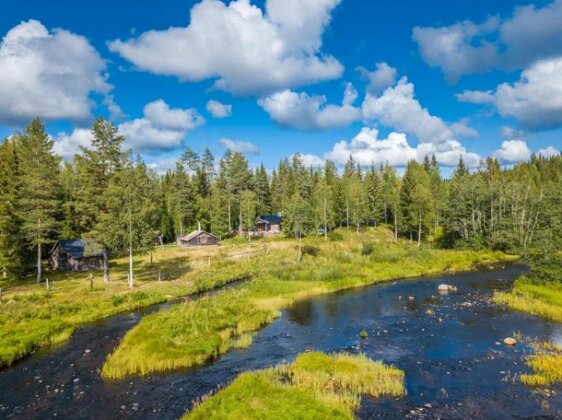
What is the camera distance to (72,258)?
213 feet

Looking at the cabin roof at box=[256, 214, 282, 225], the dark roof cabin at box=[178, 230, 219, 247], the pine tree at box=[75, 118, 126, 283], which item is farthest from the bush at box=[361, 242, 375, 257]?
the pine tree at box=[75, 118, 126, 283]

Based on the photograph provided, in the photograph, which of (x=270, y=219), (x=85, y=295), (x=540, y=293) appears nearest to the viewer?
(x=540, y=293)

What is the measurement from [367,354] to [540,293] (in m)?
24.6

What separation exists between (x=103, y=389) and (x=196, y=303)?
1598 centimetres

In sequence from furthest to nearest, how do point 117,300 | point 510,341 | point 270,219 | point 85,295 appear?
1. point 270,219
2. point 85,295
3. point 117,300
4. point 510,341

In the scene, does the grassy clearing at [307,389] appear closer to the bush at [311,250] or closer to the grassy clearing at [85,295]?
the grassy clearing at [85,295]

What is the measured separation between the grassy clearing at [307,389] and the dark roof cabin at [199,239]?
215ft

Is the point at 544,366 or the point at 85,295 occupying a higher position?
the point at 85,295

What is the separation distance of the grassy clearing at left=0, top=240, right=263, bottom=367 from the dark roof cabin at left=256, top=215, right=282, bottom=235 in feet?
116

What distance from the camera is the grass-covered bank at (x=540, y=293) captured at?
35844 mm

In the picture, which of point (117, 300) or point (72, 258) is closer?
point (117, 300)

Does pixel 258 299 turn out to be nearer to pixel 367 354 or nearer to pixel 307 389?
pixel 367 354

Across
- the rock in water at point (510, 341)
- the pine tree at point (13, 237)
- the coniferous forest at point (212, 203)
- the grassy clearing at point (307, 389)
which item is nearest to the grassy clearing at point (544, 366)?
the rock in water at point (510, 341)

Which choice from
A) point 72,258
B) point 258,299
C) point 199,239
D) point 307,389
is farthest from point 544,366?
point 199,239
